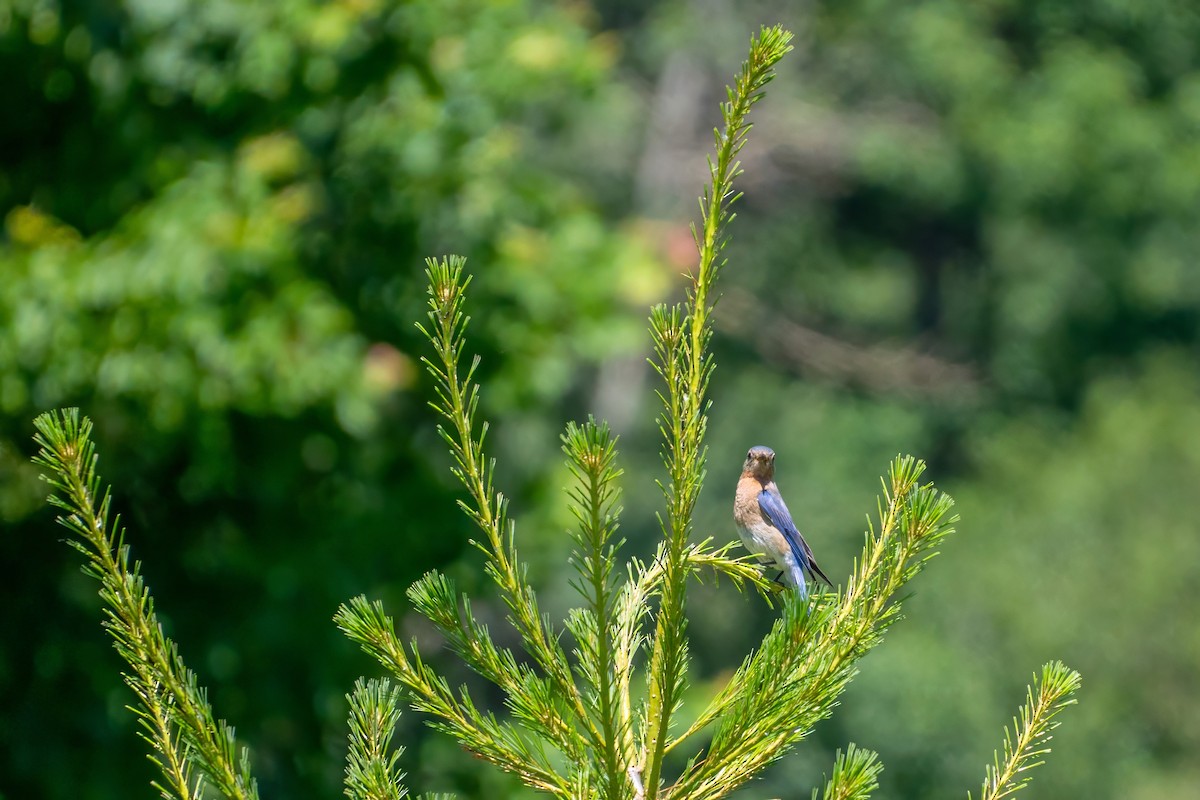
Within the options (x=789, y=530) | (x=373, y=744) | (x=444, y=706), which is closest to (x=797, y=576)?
(x=789, y=530)

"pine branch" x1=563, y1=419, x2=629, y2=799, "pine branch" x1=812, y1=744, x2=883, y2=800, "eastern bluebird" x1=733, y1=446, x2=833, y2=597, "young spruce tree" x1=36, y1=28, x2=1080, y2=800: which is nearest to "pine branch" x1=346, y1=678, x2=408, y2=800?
"young spruce tree" x1=36, y1=28, x2=1080, y2=800

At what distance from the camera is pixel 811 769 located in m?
16.3

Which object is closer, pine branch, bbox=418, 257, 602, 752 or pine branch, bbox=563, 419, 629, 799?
pine branch, bbox=563, 419, 629, 799

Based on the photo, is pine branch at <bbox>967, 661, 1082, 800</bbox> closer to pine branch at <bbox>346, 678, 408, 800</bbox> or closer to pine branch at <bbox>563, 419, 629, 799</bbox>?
pine branch at <bbox>563, 419, 629, 799</bbox>

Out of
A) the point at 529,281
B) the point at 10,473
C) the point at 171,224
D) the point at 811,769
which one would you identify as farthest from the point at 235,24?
the point at 811,769

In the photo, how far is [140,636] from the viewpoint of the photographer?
203cm

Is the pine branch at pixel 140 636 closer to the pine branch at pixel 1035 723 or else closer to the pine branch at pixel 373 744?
the pine branch at pixel 373 744

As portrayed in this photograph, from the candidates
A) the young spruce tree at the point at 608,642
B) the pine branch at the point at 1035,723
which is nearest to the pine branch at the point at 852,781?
the young spruce tree at the point at 608,642

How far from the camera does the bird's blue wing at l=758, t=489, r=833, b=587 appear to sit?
265cm

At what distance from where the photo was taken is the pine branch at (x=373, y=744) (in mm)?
2047

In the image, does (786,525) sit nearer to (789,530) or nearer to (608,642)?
(789,530)

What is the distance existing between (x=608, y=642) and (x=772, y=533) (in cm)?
61

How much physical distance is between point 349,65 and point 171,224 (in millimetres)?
899

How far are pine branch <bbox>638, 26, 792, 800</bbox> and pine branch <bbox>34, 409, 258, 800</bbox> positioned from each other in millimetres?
595
